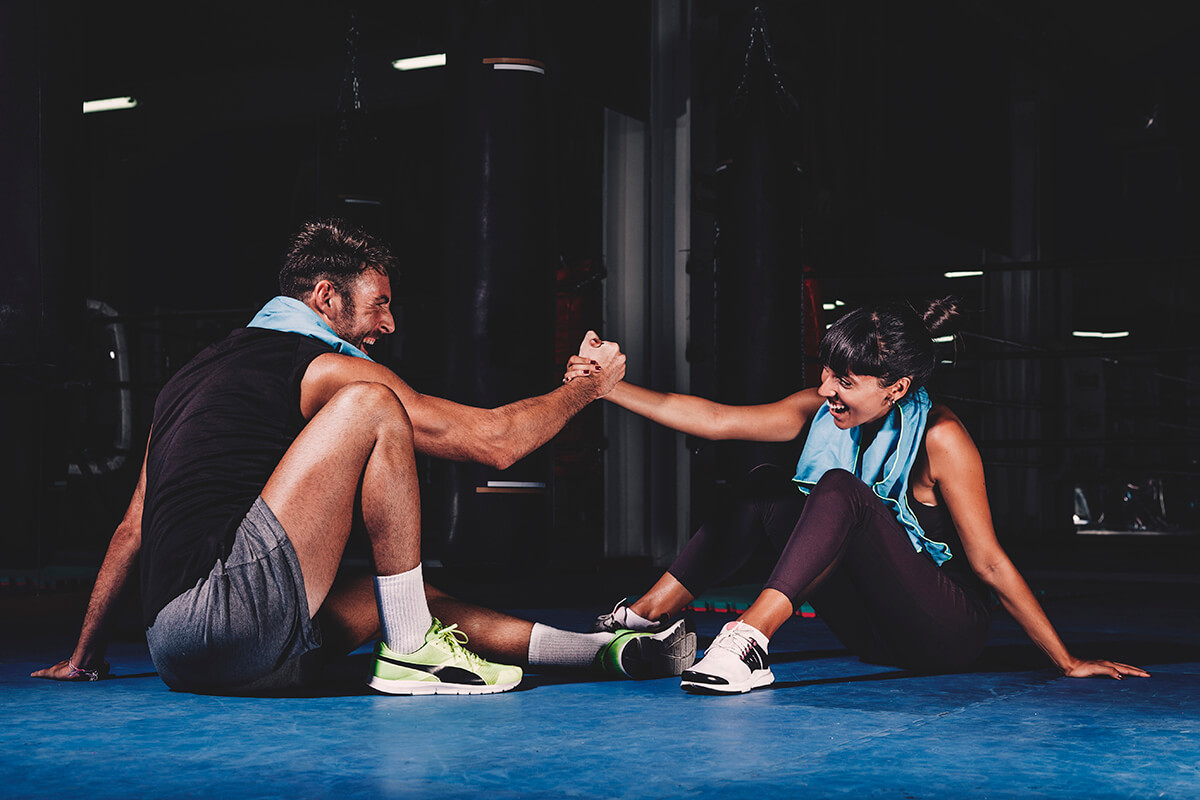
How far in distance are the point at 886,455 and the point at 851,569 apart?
234 millimetres

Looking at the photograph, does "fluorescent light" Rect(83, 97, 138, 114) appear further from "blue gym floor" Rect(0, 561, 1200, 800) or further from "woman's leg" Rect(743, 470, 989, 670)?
"woman's leg" Rect(743, 470, 989, 670)

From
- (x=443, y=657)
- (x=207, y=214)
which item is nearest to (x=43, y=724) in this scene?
(x=443, y=657)

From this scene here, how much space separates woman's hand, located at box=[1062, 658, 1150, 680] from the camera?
2.28m

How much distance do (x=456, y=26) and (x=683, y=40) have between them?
6.09 ft

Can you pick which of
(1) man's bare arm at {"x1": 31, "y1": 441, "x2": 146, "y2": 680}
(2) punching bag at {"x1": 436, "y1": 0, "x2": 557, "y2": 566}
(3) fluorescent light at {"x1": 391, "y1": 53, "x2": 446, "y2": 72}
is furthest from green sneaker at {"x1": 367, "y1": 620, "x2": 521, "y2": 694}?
(3) fluorescent light at {"x1": 391, "y1": 53, "x2": 446, "y2": 72}

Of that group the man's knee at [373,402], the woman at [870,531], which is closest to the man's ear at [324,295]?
the man's knee at [373,402]

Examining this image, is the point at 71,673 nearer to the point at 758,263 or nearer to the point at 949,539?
the point at 949,539

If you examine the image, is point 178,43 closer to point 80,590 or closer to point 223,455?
point 80,590

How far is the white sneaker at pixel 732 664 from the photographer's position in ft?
6.82

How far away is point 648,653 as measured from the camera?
2.28m

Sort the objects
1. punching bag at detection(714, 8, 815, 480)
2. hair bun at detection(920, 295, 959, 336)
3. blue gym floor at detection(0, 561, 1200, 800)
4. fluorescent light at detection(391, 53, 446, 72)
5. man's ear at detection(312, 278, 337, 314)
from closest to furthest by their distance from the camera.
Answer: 1. blue gym floor at detection(0, 561, 1200, 800)
2. man's ear at detection(312, 278, 337, 314)
3. hair bun at detection(920, 295, 959, 336)
4. punching bag at detection(714, 8, 815, 480)
5. fluorescent light at detection(391, 53, 446, 72)

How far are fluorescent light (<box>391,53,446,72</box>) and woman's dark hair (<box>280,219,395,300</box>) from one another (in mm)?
6558

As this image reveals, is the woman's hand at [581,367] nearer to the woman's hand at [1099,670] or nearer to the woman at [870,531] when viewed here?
the woman at [870,531]

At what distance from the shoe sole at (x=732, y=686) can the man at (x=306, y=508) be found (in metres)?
0.18
